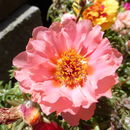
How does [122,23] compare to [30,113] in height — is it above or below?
below

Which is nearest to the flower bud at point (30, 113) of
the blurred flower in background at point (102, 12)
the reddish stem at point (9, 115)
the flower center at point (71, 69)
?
the reddish stem at point (9, 115)

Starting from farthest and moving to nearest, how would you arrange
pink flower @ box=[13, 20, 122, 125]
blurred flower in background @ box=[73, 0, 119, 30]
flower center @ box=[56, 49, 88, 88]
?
blurred flower in background @ box=[73, 0, 119, 30], flower center @ box=[56, 49, 88, 88], pink flower @ box=[13, 20, 122, 125]

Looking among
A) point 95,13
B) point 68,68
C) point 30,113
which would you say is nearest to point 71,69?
point 68,68

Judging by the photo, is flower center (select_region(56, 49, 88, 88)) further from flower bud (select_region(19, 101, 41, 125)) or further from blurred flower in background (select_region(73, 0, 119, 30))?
blurred flower in background (select_region(73, 0, 119, 30))

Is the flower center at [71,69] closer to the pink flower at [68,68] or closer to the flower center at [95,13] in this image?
the pink flower at [68,68]

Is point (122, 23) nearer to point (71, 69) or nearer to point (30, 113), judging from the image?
point (71, 69)

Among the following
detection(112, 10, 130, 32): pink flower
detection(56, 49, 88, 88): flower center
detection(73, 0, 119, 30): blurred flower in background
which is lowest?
detection(112, 10, 130, 32): pink flower

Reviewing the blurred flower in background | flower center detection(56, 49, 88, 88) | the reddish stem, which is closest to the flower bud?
the reddish stem

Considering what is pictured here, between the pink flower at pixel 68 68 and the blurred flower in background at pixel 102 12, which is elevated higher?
the pink flower at pixel 68 68
